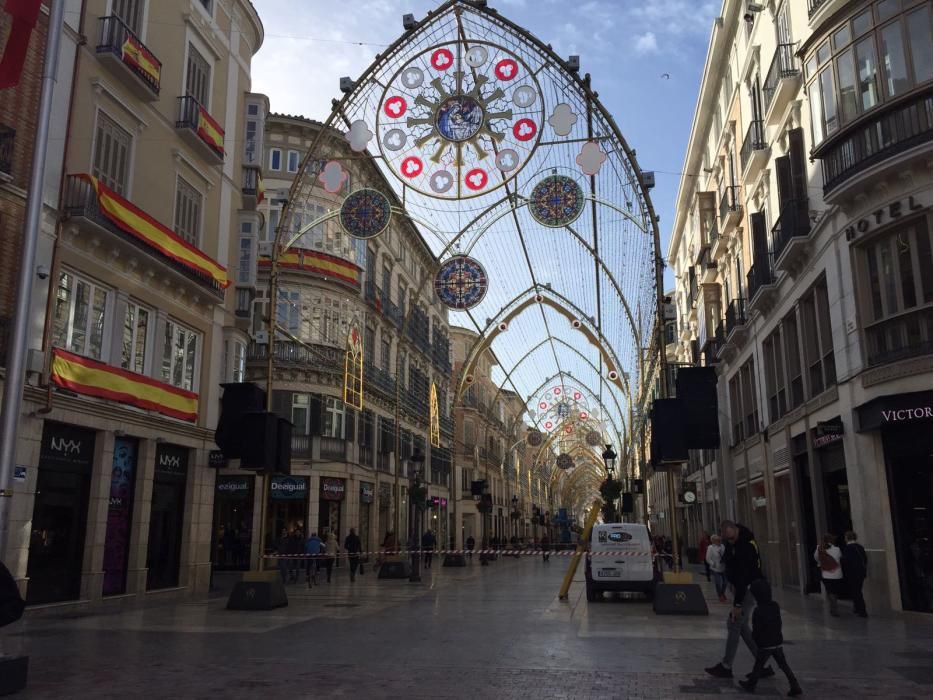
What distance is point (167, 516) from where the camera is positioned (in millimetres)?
20922

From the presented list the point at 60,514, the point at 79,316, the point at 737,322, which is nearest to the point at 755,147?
the point at 737,322

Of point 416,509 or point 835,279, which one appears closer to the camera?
point 835,279

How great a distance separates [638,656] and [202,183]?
18.1 metres

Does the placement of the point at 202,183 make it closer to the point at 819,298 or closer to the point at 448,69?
the point at 448,69

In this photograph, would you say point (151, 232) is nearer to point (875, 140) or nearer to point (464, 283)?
point (464, 283)

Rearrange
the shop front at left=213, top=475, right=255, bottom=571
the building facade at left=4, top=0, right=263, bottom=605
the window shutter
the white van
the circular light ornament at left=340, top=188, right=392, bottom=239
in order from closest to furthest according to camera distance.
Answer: the building facade at left=4, top=0, right=263, bottom=605
the white van
the circular light ornament at left=340, top=188, right=392, bottom=239
the shop front at left=213, top=475, right=255, bottom=571
the window shutter

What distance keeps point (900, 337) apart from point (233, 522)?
29203mm

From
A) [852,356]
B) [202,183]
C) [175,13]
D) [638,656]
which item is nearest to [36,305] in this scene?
[202,183]

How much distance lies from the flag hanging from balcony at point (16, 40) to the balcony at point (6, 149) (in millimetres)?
Answer: 6148

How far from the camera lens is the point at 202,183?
2278 cm

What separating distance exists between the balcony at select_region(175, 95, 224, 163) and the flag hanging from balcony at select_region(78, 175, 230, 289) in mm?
3033

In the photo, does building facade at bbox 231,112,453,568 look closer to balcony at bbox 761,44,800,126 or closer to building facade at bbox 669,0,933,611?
building facade at bbox 669,0,933,611

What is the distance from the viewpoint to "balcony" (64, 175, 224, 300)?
16516mm

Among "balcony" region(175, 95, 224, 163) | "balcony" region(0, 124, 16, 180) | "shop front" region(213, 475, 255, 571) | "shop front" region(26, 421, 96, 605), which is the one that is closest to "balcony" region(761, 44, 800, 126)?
"balcony" region(175, 95, 224, 163)
